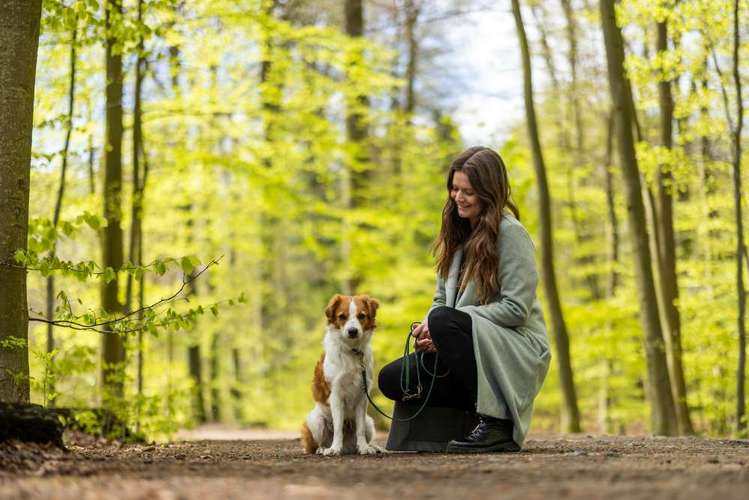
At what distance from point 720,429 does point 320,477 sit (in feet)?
37.4

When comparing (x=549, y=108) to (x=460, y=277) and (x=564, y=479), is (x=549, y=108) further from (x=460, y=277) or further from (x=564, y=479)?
(x=564, y=479)

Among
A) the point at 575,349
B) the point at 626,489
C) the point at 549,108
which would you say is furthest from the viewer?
the point at 549,108

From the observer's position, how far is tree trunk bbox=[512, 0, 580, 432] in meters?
11.8

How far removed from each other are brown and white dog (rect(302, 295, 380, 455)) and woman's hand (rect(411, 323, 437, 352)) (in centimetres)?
40

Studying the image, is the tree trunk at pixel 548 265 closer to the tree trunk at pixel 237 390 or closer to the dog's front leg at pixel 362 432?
the dog's front leg at pixel 362 432

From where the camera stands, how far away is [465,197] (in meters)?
5.36

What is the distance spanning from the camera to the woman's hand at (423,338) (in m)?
5.27

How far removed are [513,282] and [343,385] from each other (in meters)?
1.31

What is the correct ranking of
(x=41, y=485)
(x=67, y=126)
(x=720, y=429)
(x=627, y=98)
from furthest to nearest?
(x=720, y=429) < (x=627, y=98) < (x=67, y=126) < (x=41, y=485)

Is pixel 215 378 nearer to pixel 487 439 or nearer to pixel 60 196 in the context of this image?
pixel 60 196

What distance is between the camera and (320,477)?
12.0ft

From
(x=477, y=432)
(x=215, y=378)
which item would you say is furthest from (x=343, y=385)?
(x=215, y=378)

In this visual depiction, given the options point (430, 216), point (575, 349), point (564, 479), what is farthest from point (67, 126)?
point (575, 349)

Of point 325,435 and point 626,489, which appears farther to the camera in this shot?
point 325,435
